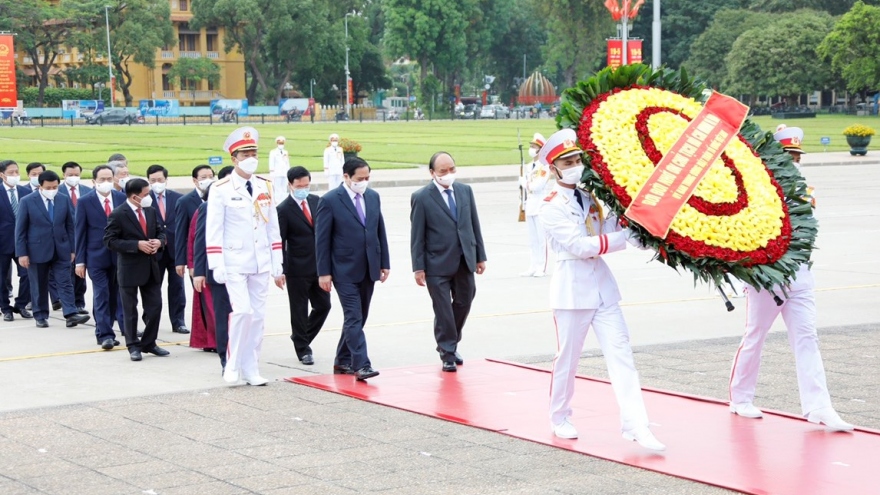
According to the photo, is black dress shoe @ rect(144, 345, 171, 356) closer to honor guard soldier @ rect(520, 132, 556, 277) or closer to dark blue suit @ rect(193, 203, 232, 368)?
dark blue suit @ rect(193, 203, 232, 368)

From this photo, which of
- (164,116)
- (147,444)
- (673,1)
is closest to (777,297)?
(147,444)

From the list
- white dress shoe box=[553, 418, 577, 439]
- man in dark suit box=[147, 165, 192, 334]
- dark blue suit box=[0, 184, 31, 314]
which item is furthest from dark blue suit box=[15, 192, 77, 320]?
white dress shoe box=[553, 418, 577, 439]

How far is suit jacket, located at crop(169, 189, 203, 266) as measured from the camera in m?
11.5

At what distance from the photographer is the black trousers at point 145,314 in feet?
37.2

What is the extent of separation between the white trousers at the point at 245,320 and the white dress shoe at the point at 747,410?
12.7ft

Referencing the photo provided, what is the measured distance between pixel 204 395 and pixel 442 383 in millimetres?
1881

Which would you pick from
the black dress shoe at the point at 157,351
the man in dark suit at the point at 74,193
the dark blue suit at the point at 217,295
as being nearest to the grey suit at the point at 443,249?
the dark blue suit at the point at 217,295

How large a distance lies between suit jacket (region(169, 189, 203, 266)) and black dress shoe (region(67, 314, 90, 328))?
2069 mm

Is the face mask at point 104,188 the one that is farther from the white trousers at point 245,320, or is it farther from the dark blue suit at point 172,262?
the white trousers at point 245,320

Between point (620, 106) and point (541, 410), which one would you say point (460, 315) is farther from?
point (620, 106)

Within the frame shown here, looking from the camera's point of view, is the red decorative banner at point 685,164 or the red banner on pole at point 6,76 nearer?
the red decorative banner at point 685,164

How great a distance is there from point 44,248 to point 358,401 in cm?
586

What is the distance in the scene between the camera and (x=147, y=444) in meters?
8.03

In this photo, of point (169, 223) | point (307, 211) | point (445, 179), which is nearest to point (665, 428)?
point (445, 179)
